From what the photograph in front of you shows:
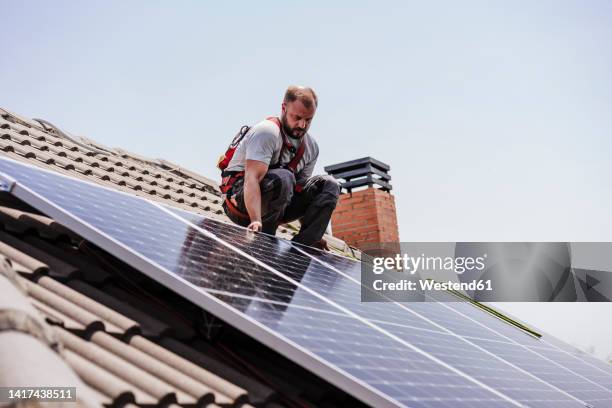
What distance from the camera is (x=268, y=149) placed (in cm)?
504

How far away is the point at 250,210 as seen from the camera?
4.92m

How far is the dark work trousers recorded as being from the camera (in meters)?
5.26

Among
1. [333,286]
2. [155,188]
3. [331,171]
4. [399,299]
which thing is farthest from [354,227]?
[333,286]

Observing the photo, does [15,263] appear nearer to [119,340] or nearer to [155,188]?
[119,340]

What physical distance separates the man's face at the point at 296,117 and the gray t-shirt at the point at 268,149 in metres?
0.09

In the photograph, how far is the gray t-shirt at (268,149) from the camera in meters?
5.01

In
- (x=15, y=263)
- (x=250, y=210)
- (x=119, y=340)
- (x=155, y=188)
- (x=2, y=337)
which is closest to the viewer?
(x=2, y=337)

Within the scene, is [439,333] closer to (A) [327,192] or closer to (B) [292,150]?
(A) [327,192]

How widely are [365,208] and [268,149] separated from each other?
5.75 meters

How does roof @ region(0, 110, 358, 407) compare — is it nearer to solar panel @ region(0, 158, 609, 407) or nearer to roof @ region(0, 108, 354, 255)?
solar panel @ region(0, 158, 609, 407)

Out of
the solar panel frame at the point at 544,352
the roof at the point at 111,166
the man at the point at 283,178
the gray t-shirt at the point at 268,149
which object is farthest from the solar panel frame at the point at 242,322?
the roof at the point at 111,166

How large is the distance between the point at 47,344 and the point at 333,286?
227cm

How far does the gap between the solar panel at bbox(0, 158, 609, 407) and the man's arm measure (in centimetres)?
24

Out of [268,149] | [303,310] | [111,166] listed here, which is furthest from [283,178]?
[111,166]
